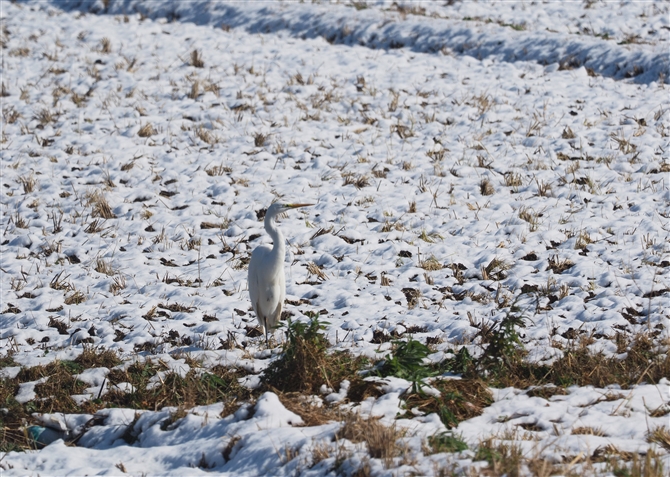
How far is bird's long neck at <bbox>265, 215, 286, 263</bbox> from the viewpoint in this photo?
6248mm

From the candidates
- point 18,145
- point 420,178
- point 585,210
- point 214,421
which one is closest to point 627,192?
point 585,210

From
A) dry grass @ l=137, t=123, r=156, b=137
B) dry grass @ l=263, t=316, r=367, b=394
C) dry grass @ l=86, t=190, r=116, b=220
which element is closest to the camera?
dry grass @ l=263, t=316, r=367, b=394

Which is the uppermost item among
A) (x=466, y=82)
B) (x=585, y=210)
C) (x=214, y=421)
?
(x=466, y=82)

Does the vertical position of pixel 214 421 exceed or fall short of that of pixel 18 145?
it falls short

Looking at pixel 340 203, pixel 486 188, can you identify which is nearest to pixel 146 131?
pixel 340 203

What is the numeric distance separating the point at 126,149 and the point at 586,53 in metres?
8.35

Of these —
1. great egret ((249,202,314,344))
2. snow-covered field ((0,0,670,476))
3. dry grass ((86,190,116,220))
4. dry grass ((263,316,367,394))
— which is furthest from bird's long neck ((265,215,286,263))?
dry grass ((86,190,116,220))

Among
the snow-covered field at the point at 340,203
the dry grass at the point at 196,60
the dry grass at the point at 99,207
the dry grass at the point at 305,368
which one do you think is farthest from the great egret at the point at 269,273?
the dry grass at the point at 196,60

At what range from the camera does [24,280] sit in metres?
7.66

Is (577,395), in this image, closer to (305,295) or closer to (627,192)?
(305,295)

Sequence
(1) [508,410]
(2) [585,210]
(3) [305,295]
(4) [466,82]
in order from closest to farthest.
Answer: (1) [508,410] → (3) [305,295] → (2) [585,210] → (4) [466,82]

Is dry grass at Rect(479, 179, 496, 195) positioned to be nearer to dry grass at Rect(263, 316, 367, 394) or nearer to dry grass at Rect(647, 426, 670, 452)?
dry grass at Rect(263, 316, 367, 394)

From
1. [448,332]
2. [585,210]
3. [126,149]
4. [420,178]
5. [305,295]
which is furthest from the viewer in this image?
[126,149]

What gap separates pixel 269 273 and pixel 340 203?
10.4 ft
